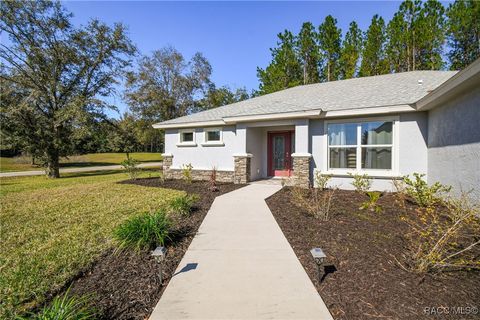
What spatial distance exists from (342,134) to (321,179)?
2146 millimetres

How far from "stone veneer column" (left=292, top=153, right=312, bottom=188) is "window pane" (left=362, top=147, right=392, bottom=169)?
2.06m

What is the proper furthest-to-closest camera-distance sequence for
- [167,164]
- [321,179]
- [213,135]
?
[167,164] < [213,135] < [321,179]

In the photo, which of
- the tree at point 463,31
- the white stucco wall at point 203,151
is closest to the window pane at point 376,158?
the white stucco wall at point 203,151

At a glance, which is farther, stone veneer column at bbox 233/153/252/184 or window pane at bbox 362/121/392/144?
stone veneer column at bbox 233/153/252/184

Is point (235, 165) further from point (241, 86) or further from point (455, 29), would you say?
point (241, 86)

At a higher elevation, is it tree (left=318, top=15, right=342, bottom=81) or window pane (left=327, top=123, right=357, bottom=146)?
tree (left=318, top=15, right=342, bottom=81)

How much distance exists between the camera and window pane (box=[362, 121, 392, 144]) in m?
8.30

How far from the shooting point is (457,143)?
5.93 metres

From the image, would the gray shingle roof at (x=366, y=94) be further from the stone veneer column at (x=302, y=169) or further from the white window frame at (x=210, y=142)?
the stone veneer column at (x=302, y=169)

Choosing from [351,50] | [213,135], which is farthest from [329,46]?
[213,135]

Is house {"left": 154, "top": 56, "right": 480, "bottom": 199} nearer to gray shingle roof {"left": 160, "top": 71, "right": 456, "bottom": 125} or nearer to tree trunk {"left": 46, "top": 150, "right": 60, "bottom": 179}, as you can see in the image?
gray shingle roof {"left": 160, "top": 71, "right": 456, "bottom": 125}

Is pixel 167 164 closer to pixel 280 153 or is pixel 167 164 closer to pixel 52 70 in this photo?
pixel 280 153

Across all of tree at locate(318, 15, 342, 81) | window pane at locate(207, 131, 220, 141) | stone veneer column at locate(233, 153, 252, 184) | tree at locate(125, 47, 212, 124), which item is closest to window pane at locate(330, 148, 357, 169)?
stone veneer column at locate(233, 153, 252, 184)

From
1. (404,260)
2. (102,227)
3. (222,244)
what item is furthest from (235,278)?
(102,227)
